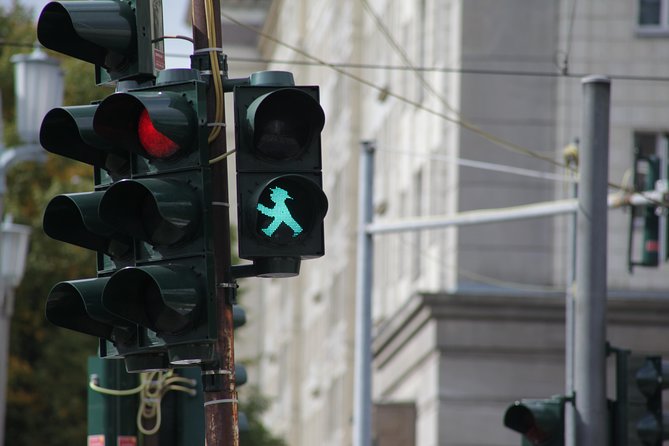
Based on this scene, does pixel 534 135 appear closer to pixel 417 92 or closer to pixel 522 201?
pixel 522 201

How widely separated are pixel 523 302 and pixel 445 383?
A: 6.23ft

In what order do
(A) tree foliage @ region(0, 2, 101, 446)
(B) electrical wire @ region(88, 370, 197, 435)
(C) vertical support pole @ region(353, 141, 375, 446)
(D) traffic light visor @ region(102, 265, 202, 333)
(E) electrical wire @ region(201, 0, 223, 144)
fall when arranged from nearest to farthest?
(D) traffic light visor @ region(102, 265, 202, 333), (E) electrical wire @ region(201, 0, 223, 144), (B) electrical wire @ region(88, 370, 197, 435), (C) vertical support pole @ region(353, 141, 375, 446), (A) tree foliage @ region(0, 2, 101, 446)

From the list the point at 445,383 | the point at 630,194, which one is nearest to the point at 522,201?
the point at 445,383

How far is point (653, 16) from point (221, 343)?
24735 millimetres

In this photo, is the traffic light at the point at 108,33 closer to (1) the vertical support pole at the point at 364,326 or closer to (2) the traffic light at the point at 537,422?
(2) the traffic light at the point at 537,422

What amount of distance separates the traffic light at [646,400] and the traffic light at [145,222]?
4101 mm

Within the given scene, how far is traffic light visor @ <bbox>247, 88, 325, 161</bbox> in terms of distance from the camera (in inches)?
307

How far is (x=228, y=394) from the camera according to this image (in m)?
8.18

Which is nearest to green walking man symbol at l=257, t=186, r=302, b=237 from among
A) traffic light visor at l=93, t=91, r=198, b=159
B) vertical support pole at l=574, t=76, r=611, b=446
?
traffic light visor at l=93, t=91, r=198, b=159

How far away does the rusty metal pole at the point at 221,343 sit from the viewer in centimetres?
814

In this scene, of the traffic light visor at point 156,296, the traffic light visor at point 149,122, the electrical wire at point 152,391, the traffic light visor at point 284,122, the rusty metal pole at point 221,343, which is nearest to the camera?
the traffic light visor at point 156,296

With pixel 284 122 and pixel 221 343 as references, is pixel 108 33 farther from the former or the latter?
pixel 221 343

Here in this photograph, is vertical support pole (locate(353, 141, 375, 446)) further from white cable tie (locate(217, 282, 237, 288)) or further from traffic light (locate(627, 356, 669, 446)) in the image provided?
white cable tie (locate(217, 282, 237, 288))

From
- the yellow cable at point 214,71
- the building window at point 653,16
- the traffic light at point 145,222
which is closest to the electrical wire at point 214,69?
the yellow cable at point 214,71
